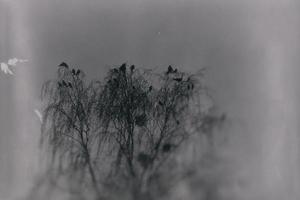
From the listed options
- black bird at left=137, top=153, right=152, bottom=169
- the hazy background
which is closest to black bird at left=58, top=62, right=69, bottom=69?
the hazy background

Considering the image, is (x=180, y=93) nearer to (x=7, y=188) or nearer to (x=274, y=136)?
(x=274, y=136)

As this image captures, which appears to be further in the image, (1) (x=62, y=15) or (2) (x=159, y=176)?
(1) (x=62, y=15)

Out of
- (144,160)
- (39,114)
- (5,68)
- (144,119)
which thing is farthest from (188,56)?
(5,68)

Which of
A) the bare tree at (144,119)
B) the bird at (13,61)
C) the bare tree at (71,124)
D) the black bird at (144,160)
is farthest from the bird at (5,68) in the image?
the black bird at (144,160)

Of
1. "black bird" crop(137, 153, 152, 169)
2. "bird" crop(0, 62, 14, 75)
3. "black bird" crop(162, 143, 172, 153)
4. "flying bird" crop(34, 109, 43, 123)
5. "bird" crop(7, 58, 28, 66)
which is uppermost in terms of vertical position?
"bird" crop(7, 58, 28, 66)

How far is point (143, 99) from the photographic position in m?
1.75

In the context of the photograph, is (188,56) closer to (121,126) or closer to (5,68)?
(121,126)

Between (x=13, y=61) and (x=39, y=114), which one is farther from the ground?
(x=13, y=61)

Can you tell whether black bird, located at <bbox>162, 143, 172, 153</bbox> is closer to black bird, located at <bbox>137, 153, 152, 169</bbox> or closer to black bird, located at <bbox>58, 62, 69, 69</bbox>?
black bird, located at <bbox>137, 153, 152, 169</bbox>

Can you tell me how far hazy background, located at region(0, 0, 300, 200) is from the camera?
1.74 m

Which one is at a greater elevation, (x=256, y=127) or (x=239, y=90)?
(x=239, y=90)

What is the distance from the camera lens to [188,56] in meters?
1.80

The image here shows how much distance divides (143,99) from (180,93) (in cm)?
16

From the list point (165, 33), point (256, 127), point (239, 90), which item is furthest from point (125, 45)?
point (256, 127)
